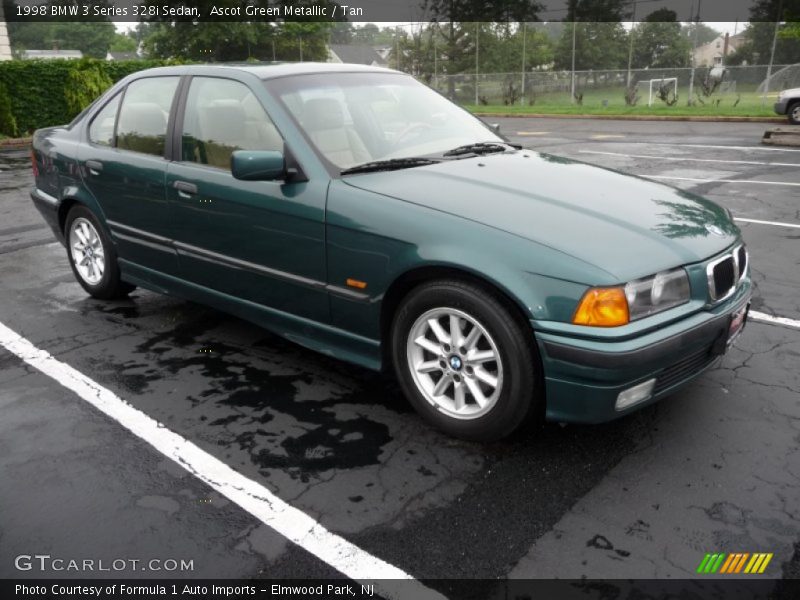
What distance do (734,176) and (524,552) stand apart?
9088mm

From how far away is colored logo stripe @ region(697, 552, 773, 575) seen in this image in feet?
7.68

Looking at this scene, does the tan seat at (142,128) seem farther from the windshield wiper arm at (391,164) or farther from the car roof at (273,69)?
the windshield wiper arm at (391,164)

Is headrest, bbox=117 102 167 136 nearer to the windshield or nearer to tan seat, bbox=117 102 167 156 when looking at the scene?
tan seat, bbox=117 102 167 156

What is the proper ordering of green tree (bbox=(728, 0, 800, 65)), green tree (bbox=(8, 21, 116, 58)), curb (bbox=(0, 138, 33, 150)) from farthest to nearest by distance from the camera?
green tree (bbox=(8, 21, 116, 58)) < green tree (bbox=(728, 0, 800, 65)) < curb (bbox=(0, 138, 33, 150))

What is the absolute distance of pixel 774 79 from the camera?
76.8 ft

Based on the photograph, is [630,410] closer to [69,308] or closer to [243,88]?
[243,88]

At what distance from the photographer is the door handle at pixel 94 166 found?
4.72 m

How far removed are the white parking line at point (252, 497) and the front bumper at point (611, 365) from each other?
936 mm

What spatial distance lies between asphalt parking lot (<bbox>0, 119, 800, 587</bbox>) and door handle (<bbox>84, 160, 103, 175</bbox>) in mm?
1061

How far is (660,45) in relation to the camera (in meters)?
32.1

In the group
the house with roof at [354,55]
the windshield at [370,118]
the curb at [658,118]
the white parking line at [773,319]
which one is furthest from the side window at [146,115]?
the house with roof at [354,55]

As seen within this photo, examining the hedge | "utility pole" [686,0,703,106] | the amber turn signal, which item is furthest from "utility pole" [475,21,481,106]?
the amber turn signal
